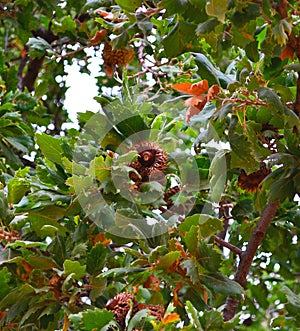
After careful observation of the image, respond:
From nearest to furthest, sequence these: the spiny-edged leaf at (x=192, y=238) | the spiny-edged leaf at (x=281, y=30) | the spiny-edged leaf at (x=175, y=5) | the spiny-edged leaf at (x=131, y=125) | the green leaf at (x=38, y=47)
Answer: the spiny-edged leaf at (x=281, y=30) → the spiny-edged leaf at (x=175, y=5) → the spiny-edged leaf at (x=192, y=238) → the spiny-edged leaf at (x=131, y=125) → the green leaf at (x=38, y=47)

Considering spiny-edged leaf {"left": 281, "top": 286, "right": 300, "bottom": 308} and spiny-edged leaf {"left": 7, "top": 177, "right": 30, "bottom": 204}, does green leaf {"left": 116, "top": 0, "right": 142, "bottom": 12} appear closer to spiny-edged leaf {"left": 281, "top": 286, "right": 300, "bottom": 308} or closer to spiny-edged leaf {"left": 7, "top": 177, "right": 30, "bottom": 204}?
spiny-edged leaf {"left": 7, "top": 177, "right": 30, "bottom": 204}

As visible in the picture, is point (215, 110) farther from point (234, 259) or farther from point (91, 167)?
point (234, 259)

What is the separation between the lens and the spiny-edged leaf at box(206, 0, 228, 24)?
1.18 metres

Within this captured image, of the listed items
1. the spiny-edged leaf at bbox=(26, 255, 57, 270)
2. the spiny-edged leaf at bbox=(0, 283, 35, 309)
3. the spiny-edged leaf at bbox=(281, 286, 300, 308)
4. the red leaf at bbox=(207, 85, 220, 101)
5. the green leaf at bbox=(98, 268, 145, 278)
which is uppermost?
the red leaf at bbox=(207, 85, 220, 101)

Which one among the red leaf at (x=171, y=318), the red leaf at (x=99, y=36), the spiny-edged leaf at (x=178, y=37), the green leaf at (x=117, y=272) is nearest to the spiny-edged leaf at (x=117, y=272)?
the green leaf at (x=117, y=272)

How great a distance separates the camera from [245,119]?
151 centimetres

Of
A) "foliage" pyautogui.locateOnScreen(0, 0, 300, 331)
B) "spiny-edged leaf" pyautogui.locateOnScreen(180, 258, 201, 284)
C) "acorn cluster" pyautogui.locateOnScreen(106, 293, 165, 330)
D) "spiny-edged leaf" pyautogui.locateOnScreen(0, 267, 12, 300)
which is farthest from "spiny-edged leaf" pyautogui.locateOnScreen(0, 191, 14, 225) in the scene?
"spiny-edged leaf" pyautogui.locateOnScreen(180, 258, 201, 284)

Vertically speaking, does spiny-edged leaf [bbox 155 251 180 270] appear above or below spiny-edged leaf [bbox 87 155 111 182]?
below

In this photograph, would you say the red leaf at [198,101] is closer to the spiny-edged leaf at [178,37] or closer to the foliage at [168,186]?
the foliage at [168,186]

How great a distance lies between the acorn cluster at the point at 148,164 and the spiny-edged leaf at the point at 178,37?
21 centimetres

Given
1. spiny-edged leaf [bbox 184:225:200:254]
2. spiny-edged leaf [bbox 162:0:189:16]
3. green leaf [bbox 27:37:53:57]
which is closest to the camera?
spiny-edged leaf [bbox 162:0:189:16]

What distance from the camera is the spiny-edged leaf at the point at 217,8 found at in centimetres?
118

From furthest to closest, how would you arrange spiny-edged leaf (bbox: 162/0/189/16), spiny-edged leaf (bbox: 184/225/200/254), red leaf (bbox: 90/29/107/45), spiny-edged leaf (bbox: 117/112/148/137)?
red leaf (bbox: 90/29/107/45)
spiny-edged leaf (bbox: 117/112/148/137)
spiny-edged leaf (bbox: 184/225/200/254)
spiny-edged leaf (bbox: 162/0/189/16)

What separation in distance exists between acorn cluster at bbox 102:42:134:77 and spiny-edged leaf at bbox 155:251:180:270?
965mm
